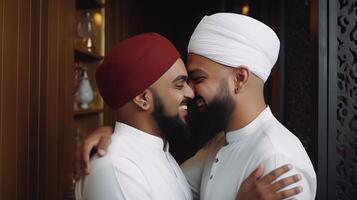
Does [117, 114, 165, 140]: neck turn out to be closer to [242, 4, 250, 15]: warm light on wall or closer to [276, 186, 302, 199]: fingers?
[276, 186, 302, 199]: fingers

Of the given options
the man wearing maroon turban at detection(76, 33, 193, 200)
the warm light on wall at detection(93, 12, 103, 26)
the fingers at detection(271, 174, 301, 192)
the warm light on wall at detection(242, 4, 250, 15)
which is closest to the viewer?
the fingers at detection(271, 174, 301, 192)

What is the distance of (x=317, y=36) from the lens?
1.61 meters

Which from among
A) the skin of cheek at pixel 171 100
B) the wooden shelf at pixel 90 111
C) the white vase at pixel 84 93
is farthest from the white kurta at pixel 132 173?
the white vase at pixel 84 93

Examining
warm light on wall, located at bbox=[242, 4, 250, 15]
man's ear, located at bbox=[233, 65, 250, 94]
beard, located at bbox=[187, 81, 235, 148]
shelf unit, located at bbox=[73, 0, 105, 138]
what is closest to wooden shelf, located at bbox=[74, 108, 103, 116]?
shelf unit, located at bbox=[73, 0, 105, 138]

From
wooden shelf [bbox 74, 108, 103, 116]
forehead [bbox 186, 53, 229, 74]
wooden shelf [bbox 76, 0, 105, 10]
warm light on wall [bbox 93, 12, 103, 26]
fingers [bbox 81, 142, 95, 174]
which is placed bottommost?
wooden shelf [bbox 74, 108, 103, 116]

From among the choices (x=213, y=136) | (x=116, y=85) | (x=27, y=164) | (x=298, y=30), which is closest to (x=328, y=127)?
(x=213, y=136)

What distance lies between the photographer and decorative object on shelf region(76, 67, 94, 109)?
92.9 inches

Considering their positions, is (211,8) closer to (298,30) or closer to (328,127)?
(298,30)

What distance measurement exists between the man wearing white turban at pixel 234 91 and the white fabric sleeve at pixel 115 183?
0.27 m

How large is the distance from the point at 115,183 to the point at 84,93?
1.44m

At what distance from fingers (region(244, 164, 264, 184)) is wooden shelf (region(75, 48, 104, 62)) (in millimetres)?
1434

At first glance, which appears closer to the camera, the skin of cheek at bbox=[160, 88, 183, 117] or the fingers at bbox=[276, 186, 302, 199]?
the fingers at bbox=[276, 186, 302, 199]

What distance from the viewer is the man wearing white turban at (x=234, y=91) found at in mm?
1156

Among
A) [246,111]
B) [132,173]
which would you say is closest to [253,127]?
[246,111]
